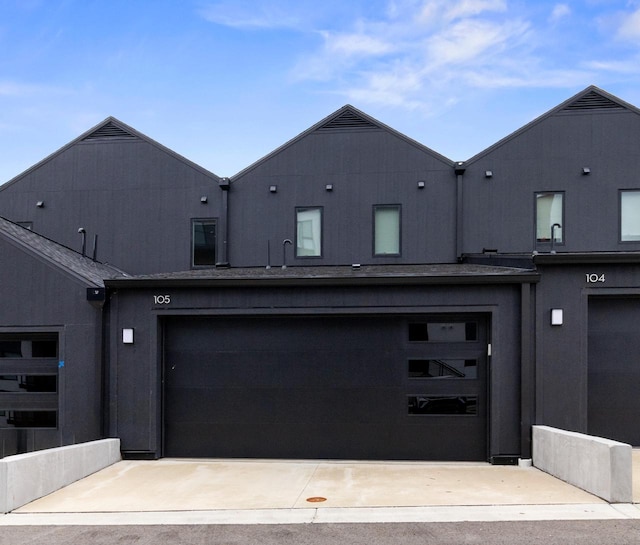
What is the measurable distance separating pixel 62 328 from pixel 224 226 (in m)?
5.09

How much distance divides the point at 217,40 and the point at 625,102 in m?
11.6

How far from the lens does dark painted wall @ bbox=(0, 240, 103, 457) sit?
11828 mm

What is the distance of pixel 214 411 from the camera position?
12.0 m

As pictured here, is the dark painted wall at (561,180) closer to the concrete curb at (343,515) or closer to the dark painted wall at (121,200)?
the dark painted wall at (121,200)

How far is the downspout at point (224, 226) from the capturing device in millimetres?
15562

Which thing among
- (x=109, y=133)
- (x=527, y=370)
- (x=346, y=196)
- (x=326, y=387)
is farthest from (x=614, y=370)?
(x=109, y=133)

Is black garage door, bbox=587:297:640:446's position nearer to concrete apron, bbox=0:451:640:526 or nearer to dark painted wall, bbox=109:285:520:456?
concrete apron, bbox=0:451:640:526

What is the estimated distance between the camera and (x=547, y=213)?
48.8 ft

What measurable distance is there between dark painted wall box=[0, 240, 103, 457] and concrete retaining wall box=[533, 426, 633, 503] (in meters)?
8.37

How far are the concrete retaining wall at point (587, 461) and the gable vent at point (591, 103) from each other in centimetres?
865

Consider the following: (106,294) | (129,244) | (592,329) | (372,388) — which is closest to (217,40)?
(129,244)

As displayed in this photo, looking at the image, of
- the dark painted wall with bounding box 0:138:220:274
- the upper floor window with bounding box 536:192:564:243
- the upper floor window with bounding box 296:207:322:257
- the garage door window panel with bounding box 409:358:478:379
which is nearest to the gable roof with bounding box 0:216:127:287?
the dark painted wall with bounding box 0:138:220:274

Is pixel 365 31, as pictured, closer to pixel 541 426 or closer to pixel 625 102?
pixel 625 102

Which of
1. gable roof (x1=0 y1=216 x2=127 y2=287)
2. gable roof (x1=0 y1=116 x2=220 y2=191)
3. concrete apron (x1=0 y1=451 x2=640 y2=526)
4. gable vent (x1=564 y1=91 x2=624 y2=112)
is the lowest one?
concrete apron (x1=0 y1=451 x2=640 y2=526)
